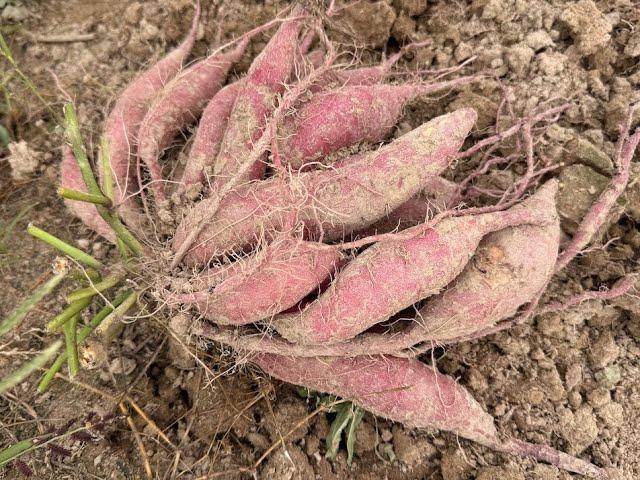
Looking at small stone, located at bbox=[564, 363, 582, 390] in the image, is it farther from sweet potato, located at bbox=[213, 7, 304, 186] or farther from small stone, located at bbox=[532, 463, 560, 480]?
sweet potato, located at bbox=[213, 7, 304, 186]

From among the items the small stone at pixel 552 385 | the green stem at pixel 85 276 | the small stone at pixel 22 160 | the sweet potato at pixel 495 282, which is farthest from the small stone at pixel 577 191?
the small stone at pixel 22 160

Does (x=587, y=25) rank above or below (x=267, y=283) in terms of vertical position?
above

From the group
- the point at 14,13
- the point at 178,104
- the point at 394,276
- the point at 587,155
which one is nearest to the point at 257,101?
the point at 178,104

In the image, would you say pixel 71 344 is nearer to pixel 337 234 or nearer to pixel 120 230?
pixel 120 230

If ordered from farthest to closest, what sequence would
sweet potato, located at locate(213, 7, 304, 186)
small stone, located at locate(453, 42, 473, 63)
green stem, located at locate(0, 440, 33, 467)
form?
small stone, located at locate(453, 42, 473, 63)
sweet potato, located at locate(213, 7, 304, 186)
green stem, located at locate(0, 440, 33, 467)

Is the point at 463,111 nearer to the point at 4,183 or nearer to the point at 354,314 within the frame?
the point at 354,314

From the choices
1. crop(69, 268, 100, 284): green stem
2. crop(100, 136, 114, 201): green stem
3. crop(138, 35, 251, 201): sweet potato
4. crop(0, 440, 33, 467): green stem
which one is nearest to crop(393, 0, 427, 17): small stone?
crop(138, 35, 251, 201): sweet potato

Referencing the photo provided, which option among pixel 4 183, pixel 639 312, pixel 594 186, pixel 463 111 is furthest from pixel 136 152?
pixel 639 312
